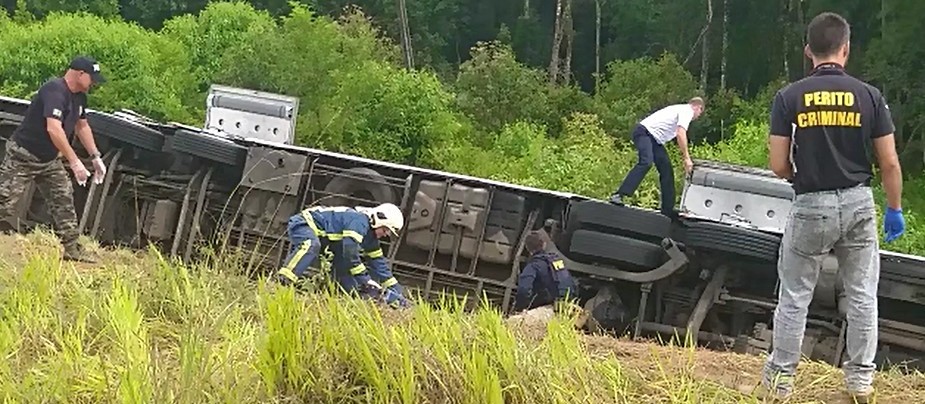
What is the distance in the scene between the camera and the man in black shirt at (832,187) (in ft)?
14.2

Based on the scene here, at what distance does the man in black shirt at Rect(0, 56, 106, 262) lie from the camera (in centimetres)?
802

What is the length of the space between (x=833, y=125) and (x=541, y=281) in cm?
418

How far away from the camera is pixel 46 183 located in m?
8.43

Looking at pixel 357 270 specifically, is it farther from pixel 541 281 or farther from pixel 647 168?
pixel 647 168

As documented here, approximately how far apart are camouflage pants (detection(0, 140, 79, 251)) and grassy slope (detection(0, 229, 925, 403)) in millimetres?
3485

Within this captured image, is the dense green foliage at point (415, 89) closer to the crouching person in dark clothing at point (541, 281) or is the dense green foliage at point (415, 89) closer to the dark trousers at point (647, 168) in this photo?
the dark trousers at point (647, 168)

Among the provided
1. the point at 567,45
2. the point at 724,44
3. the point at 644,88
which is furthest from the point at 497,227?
the point at 567,45

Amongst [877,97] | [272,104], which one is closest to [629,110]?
[272,104]

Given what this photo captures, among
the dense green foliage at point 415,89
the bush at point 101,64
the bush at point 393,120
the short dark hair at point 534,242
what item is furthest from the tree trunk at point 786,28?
the short dark hair at point 534,242

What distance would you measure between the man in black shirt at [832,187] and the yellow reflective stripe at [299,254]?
2.97 metres

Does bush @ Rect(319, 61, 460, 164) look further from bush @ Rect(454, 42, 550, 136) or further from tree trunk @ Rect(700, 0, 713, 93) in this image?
tree trunk @ Rect(700, 0, 713, 93)

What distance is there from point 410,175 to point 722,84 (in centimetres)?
3335

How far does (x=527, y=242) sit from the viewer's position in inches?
337

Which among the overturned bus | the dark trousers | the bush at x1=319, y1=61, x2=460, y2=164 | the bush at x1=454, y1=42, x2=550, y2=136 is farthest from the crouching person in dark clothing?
the bush at x1=454, y1=42, x2=550, y2=136
